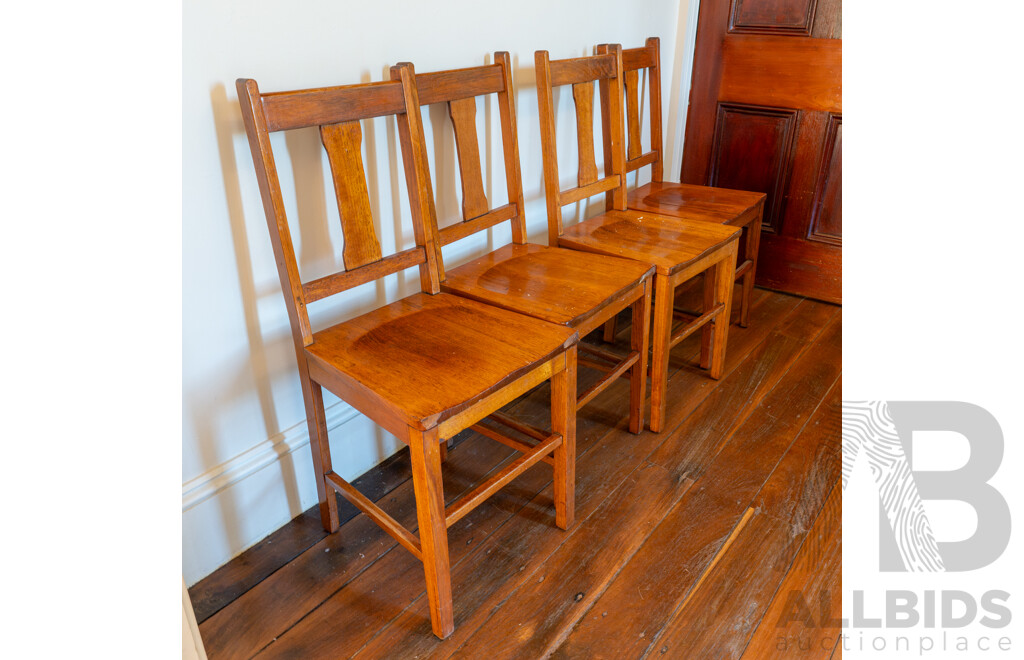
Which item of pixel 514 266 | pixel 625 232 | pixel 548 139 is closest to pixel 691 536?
pixel 514 266

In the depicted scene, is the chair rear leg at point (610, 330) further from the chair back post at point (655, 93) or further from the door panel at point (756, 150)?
the door panel at point (756, 150)

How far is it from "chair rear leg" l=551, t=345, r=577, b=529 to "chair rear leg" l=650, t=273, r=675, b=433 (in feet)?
1.49

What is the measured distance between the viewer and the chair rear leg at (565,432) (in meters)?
1.41

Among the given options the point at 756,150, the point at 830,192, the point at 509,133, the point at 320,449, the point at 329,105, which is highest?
the point at 329,105

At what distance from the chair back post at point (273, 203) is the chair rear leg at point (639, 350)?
2.80 ft

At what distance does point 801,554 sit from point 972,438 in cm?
42

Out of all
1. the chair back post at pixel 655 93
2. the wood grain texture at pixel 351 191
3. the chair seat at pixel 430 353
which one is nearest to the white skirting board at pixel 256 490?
the chair seat at pixel 430 353

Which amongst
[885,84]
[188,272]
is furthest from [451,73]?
[885,84]

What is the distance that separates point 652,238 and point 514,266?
0.46 metres

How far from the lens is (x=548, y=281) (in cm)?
163

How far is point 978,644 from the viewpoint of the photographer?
1242 millimetres

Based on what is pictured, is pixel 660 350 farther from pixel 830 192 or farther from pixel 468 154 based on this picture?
pixel 830 192

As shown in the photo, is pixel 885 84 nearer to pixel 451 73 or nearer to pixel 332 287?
pixel 451 73
